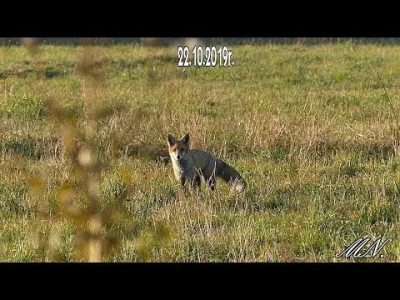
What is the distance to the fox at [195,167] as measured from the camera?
815cm

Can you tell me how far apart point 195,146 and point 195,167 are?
1.40 metres

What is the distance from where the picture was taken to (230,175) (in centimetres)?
812

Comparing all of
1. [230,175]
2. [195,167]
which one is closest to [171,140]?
[195,167]

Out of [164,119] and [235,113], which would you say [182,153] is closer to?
[164,119]

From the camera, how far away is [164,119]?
33.0 ft

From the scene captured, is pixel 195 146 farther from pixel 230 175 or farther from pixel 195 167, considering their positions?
pixel 230 175

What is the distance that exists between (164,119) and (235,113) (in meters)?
1.84

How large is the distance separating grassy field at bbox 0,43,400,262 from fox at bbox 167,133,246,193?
0.15 meters

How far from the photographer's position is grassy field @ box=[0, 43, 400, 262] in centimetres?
442

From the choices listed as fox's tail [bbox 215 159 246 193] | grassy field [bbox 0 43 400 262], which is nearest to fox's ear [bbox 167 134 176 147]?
grassy field [bbox 0 43 400 262]

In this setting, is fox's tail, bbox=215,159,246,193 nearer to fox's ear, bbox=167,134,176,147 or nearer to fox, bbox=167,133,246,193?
fox, bbox=167,133,246,193

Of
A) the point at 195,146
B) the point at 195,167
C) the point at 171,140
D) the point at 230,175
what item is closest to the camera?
the point at 230,175

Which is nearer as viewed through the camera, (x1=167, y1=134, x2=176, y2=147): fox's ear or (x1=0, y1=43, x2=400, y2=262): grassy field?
(x1=0, y1=43, x2=400, y2=262): grassy field

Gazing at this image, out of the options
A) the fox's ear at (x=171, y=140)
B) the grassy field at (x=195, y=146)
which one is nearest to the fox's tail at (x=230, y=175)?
the grassy field at (x=195, y=146)
